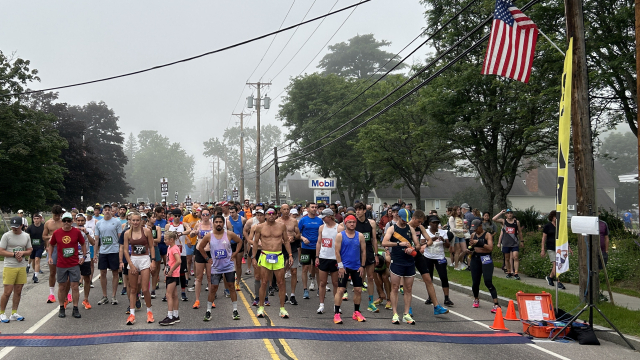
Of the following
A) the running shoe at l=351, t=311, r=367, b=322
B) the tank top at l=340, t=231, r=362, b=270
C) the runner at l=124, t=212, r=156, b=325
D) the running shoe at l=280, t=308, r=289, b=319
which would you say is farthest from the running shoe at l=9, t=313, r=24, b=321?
the running shoe at l=351, t=311, r=367, b=322

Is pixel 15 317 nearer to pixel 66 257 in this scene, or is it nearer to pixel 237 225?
pixel 66 257

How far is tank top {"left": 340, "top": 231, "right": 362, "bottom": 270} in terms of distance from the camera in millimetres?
9773

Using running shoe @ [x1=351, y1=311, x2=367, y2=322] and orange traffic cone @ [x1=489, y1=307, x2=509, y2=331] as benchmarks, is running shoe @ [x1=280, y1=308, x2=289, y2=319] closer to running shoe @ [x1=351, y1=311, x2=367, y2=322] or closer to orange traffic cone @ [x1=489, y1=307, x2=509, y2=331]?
running shoe @ [x1=351, y1=311, x2=367, y2=322]

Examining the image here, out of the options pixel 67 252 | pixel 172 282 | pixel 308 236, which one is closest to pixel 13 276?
pixel 67 252

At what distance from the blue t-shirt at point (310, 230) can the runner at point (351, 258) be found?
7.80ft

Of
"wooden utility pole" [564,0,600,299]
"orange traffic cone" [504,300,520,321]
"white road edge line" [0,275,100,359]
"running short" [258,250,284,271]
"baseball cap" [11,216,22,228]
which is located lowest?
"orange traffic cone" [504,300,520,321]

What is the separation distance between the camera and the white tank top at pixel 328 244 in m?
10.3

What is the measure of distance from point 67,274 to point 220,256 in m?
3.02

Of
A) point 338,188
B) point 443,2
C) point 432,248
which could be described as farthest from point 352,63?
point 432,248

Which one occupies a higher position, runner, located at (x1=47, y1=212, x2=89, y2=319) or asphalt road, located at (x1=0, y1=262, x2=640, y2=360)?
runner, located at (x1=47, y1=212, x2=89, y2=319)

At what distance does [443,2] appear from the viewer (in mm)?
24219

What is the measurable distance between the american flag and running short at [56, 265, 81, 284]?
9.09 metres

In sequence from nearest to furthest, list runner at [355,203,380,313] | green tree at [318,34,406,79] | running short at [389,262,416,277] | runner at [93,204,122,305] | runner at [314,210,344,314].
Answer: running short at [389,262,416,277]
runner at [314,210,344,314]
runner at [355,203,380,313]
runner at [93,204,122,305]
green tree at [318,34,406,79]

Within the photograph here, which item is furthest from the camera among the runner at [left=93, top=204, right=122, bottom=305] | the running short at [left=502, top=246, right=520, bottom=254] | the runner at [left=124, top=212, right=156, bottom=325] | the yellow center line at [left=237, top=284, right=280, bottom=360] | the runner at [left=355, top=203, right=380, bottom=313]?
the running short at [left=502, top=246, right=520, bottom=254]
